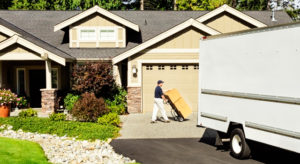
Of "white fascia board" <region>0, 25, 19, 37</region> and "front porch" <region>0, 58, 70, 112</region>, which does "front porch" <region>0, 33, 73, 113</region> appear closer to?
"front porch" <region>0, 58, 70, 112</region>

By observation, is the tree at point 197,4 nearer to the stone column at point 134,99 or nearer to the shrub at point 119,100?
the shrub at point 119,100

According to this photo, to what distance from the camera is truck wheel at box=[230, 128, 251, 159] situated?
9.20 meters

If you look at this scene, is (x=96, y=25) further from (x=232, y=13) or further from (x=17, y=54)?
(x=232, y=13)

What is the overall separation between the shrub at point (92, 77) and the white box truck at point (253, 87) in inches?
321

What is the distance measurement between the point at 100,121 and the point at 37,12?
15.4 meters

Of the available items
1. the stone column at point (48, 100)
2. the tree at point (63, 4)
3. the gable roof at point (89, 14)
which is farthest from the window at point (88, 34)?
the tree at point (63, 4)

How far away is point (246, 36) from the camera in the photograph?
30.1ft

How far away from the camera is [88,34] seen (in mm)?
21891

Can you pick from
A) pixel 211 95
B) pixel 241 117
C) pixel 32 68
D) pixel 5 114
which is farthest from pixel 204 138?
pixel 32 68

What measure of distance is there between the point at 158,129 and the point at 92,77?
5.70 metres

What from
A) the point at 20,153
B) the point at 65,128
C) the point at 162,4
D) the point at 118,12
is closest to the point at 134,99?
the point at 65,128

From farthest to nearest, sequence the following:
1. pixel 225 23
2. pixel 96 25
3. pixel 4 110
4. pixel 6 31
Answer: pixel 225 23
pixel 96 25
pixel 6 31
pixel 4 110

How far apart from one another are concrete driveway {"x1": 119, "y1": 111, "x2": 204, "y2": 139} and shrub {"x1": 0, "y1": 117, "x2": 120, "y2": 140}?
638 millimetres

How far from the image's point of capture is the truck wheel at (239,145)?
9.20m
